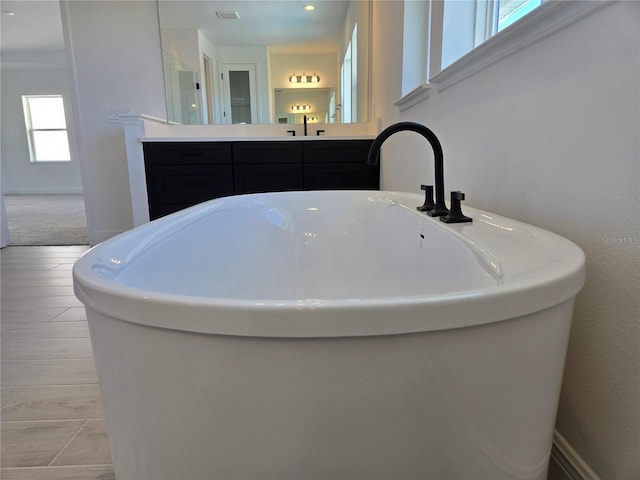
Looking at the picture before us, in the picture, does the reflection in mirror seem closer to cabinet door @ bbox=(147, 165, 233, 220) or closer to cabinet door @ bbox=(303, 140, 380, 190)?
cabinet door @ bbox=(303, 140, 380, 190)

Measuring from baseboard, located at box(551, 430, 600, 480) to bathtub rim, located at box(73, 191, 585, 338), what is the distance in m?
0.60

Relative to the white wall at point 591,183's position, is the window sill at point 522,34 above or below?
above

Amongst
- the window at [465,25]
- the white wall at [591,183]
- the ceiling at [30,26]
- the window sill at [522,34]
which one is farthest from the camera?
the ceiling at [30,26]

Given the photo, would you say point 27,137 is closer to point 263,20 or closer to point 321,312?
point 263,20

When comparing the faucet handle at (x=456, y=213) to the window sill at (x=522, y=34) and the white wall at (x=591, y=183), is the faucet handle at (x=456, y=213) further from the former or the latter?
the window sill at (x=522, y=34)

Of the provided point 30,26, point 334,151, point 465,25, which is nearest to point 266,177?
point 334,151

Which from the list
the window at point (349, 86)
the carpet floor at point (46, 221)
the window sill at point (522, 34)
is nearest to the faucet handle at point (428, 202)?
the window sill at point (522, 34)

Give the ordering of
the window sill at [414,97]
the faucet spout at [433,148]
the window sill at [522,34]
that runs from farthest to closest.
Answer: the window sill at [414,97], the faucet spout at [433,148], the window sill at [522,34]

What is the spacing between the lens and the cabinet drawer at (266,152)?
295 centimetres

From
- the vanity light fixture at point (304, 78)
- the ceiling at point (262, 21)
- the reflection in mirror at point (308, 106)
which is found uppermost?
the ceiling at point (262, 21)

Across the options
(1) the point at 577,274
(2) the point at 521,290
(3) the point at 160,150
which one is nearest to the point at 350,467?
(2) the point at 521,290

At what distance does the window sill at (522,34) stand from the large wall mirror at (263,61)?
2.03 metres

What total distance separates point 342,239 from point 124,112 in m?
2.82

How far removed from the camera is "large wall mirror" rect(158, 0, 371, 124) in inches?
132
